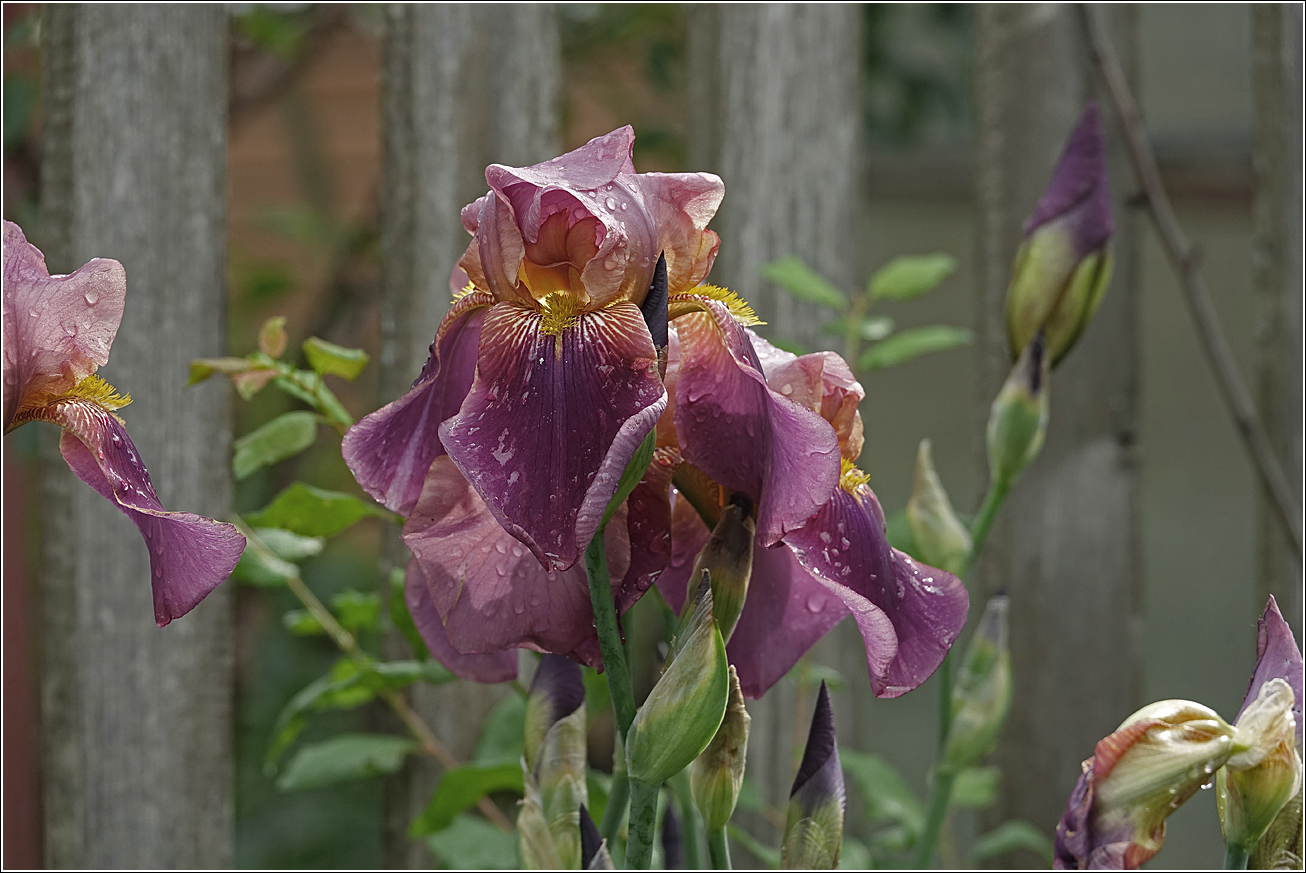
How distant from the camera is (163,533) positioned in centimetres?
29

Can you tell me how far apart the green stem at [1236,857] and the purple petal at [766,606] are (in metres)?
0.14

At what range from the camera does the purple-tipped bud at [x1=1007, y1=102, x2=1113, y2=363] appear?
1.80 feet

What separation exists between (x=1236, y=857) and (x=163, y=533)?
1.11 feet

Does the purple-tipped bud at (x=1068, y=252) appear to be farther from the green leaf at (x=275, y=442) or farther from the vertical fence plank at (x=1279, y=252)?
the vertical fence plank at (x=1279, y=252)

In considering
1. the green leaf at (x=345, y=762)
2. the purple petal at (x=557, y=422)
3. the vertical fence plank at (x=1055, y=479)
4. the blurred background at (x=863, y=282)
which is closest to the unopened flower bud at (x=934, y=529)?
the purple petal at (x=557, y=422)

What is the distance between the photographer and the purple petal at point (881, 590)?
→ 0.99 feet

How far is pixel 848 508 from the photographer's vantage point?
326 millimetres

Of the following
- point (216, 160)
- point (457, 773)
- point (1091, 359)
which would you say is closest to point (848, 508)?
point (457, 773)

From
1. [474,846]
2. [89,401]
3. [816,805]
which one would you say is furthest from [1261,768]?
[474,846]

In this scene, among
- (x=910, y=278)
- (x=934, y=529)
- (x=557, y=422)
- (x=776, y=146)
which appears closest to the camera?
(x=557, y=422)

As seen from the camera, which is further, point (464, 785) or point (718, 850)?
point (464, 785)

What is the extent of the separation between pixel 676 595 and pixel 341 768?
1.43ft

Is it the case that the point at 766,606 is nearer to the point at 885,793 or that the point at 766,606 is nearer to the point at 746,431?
the point at 746,431

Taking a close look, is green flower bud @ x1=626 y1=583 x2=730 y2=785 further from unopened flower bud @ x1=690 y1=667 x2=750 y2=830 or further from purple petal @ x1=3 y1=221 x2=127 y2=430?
purple petal @ x1=3 y1=221 x2=127 y2=430
